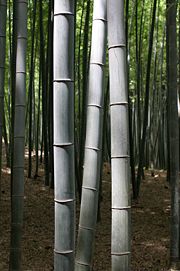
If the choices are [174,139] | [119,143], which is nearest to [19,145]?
[119,143]

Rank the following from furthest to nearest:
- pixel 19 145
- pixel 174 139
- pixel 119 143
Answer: pixel 174 139 < pixel 19 145 < pixel 119 143

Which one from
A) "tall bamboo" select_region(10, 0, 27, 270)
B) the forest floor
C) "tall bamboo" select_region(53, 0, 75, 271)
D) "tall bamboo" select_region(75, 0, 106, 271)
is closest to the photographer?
"tall bamboo" select_region(53, 0, 75, 271)

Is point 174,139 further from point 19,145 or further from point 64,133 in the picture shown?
point 64,133

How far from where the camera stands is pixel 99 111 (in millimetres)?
2439

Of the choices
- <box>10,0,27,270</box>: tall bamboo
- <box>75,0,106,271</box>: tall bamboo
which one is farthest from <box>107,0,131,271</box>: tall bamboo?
<box>10,0,27,270</box>: tall bamboo

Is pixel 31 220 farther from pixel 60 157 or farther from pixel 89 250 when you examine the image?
pixel 60 157

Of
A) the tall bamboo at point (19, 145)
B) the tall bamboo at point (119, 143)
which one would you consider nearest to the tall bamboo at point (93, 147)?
the tall bamboo at point (119, 143)

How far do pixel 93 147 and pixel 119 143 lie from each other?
61 centimetres

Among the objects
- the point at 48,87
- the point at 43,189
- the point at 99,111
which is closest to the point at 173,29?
the point at 99,111

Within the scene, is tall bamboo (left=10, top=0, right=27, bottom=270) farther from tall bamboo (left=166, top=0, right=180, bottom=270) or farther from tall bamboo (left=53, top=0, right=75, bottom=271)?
tall bamboo (left=166, top=0, right=180, bottom=270)

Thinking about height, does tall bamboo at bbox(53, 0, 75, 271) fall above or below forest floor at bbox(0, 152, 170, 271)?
above

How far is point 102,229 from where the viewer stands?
526 centimetres

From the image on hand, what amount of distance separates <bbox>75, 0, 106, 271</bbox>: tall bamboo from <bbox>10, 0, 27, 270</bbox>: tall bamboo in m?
0.70

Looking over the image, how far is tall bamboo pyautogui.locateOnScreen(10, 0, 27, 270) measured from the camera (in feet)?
9.86
